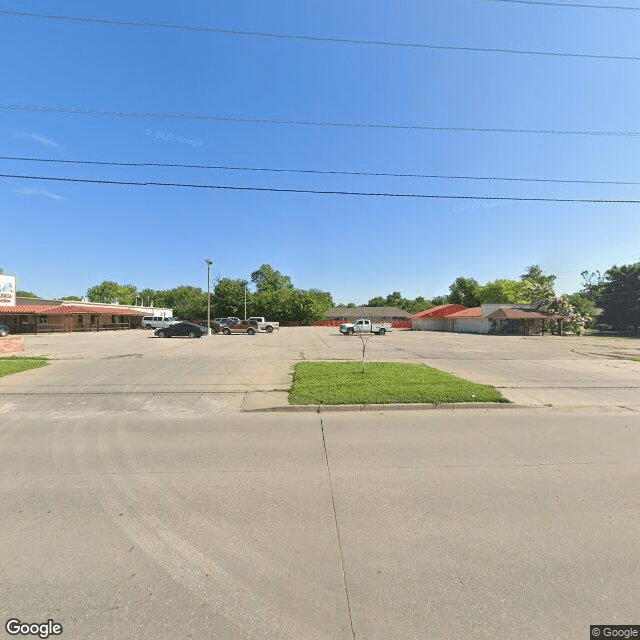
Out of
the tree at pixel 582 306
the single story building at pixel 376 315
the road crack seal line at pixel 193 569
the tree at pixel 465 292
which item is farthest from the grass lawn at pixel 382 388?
the tree at pixel 465 292

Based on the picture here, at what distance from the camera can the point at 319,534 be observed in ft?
10.1

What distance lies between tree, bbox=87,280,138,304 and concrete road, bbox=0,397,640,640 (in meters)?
110

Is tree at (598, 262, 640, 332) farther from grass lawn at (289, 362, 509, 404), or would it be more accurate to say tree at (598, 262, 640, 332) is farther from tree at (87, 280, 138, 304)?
tree at (87, 280, 138, 304)

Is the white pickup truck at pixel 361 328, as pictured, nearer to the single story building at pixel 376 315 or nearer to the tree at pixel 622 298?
the tree at pixel 622 298

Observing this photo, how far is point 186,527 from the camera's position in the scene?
125 inches

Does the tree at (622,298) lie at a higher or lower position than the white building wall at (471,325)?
higher

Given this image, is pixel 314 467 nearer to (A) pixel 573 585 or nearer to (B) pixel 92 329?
(A) pixel 573 585

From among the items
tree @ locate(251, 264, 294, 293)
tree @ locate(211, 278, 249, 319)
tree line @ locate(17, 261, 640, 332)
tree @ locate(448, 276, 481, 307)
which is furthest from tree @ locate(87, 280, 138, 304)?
tree @ locate(448, 276, 481, 307)

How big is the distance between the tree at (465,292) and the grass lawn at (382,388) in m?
76.0

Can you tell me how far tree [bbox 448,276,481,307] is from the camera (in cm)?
8050

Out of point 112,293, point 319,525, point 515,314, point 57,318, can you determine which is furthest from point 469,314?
point 112,293

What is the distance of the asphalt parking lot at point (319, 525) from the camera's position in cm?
225

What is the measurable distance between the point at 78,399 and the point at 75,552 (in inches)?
251

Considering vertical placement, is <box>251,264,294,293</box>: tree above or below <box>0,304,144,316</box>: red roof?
above
